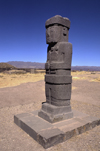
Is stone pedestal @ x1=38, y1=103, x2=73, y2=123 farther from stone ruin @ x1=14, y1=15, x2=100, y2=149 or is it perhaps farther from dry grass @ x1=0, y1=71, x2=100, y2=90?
dry grass @ x1=0, y1=71, x2=100, y2=90

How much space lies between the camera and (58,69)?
5102 mm

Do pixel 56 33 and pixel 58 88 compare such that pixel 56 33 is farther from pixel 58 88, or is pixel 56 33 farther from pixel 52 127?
pixel 52 127

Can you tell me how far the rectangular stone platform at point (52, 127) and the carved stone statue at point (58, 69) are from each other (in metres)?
0.31

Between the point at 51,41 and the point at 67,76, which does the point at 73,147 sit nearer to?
the point at 67,76

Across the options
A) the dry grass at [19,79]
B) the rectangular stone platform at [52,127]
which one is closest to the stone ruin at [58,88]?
the rectangular stone platform at [52,127]

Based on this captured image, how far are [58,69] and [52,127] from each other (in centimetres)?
214

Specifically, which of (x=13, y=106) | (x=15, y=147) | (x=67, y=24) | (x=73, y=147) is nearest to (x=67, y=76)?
(x=67, y=24)

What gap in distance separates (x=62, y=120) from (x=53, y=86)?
1368 millimetres

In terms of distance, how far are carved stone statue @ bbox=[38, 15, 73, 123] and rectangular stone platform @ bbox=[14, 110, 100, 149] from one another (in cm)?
31

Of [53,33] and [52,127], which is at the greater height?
[53,33]

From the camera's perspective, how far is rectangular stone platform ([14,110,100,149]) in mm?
3990

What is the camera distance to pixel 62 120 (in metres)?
5.08

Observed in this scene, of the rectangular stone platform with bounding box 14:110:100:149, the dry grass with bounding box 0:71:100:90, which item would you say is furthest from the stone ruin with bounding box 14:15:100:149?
the dry grass with bounding box 0:71:100:90

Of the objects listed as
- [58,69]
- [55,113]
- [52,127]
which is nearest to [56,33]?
[58,69]
